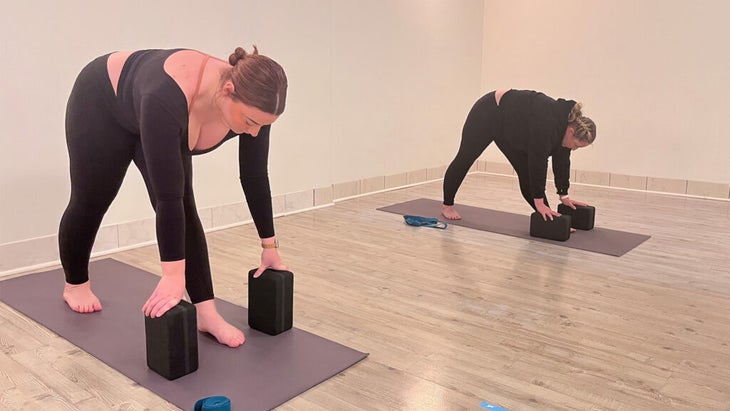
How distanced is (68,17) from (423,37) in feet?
9.97

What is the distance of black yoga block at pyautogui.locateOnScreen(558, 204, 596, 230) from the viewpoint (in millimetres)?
3635

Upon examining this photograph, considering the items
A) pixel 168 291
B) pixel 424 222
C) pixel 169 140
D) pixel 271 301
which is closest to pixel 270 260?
pixel 271 301

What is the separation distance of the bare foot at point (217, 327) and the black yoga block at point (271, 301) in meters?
0.10

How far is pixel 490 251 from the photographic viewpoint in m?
3.19

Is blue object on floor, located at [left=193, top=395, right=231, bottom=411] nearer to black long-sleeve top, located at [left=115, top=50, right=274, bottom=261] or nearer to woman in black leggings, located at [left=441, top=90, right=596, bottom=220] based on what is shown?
black long-sleeve top, located at [left=115, top=50, right=274, bottom=261]

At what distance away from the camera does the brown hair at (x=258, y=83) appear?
161cm

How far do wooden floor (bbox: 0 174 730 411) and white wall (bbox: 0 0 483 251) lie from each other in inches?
18.0

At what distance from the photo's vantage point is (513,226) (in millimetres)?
3723

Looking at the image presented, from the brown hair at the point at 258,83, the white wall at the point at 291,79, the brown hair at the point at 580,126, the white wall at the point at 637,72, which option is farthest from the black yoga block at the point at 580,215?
the brown hair at the point at 258,83

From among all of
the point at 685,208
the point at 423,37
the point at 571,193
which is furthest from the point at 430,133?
the point at 685,208

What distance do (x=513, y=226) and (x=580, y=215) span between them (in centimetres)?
39

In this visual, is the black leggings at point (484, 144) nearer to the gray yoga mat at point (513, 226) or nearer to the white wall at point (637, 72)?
the gray yoga mat at point (513, 226)

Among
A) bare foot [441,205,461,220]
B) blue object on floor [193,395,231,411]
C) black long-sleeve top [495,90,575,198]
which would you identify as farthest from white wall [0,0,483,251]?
blue object on floor [193,395,231,411]

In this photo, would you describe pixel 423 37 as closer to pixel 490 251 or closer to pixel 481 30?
pixel 481 30
